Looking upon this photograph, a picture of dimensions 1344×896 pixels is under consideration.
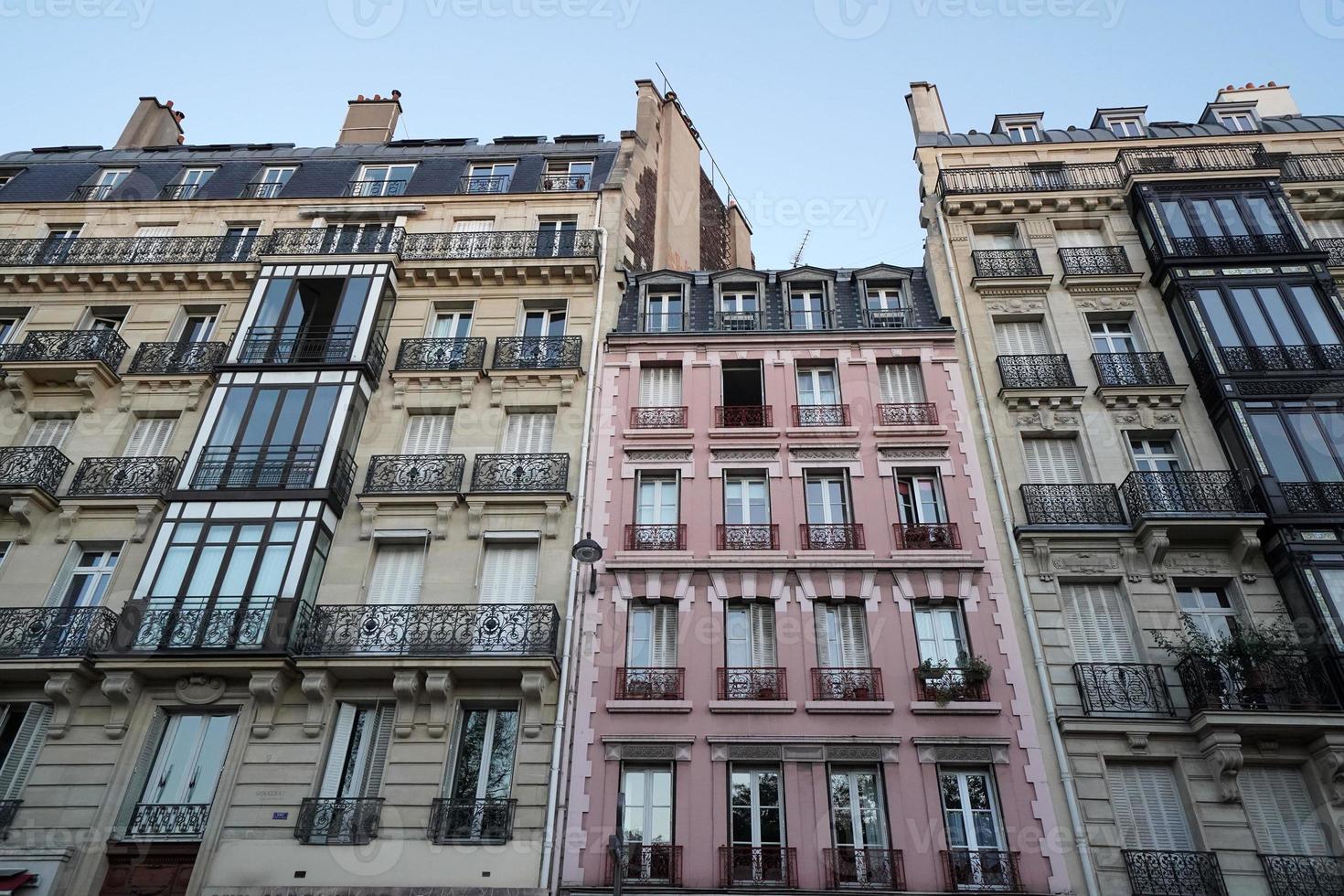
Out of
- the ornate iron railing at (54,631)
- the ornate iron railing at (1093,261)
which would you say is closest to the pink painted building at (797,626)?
the ornate iron railing at (1093,261)

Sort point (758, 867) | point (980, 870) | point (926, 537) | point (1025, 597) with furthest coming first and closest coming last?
point (926, 537), point (1025, 597), point (758, 867), point (980, 870)

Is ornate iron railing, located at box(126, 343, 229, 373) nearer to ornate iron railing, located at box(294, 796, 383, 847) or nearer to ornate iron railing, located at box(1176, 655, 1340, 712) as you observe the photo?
ornate iron railing, located at box(294, 796, 383, 847)

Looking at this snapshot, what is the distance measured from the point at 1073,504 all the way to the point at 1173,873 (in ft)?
20.2

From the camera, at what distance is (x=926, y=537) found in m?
16.1

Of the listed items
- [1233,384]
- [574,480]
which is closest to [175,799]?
[574,480]

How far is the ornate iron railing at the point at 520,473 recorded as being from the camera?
1677cm

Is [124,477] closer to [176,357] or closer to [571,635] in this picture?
[176,357]

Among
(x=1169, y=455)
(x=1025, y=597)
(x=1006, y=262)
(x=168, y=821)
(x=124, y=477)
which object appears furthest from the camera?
(x=1006, y=262)

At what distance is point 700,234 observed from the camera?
28.6 metres

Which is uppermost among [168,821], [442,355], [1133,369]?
[442,355]

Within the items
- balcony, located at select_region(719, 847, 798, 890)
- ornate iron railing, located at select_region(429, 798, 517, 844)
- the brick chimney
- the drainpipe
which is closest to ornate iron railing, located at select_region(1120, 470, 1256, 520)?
the drainpipe

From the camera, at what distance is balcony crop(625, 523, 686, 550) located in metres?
16.3

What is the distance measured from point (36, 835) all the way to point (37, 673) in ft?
8.41

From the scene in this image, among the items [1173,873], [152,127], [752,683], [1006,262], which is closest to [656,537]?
[752,683]
